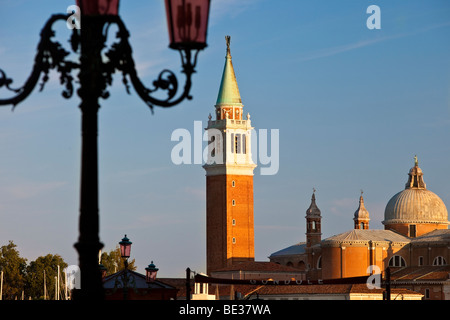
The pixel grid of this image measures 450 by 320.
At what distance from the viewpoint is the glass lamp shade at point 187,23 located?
8719 mm

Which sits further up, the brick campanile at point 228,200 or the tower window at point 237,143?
the tower window at point 237,143

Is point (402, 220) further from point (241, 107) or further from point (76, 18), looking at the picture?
point (76, 18)

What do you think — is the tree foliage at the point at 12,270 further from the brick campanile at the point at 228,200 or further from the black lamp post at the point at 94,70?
the black lamp post at the point at 94,70

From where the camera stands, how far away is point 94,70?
332 inches

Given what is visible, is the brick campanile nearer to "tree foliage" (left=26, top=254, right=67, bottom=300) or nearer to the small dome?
the small dome

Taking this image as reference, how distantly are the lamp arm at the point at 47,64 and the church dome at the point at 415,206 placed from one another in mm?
85530

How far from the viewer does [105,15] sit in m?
8.55

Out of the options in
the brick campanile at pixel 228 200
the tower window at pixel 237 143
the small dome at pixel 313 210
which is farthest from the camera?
the small dome at pixel 313 210

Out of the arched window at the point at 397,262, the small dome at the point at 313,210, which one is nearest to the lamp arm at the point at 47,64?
the arched window at the point at 397,262

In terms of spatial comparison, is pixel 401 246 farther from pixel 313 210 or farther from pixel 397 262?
pixel 313 210

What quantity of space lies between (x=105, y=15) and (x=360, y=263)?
264ft

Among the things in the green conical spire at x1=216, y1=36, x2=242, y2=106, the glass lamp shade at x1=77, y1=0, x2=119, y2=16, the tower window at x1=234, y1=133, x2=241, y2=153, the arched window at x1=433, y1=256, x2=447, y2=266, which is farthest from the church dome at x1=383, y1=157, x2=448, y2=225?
the glass lamp shade at x1=77, y1=0, x2=119, y2=16

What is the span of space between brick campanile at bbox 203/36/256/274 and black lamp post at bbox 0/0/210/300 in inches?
3215
